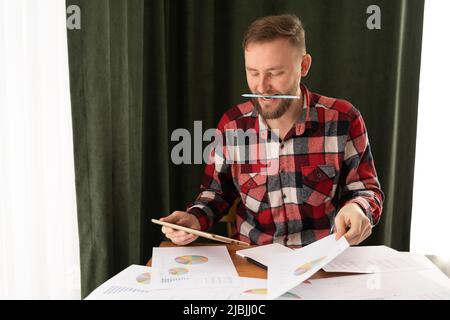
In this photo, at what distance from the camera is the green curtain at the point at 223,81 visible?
200cm

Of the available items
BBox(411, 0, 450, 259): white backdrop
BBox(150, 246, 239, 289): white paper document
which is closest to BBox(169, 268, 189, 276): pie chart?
BBox(150, 246, 239, 289): white paper document

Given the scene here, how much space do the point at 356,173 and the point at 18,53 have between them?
43.7 inches

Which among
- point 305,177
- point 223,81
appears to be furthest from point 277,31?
point 223,81

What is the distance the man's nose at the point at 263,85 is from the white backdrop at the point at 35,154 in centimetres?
67

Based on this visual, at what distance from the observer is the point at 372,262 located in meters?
1.09

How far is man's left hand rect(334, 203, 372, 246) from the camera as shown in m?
1.08

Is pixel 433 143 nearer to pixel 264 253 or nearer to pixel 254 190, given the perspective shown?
pixel 254 190

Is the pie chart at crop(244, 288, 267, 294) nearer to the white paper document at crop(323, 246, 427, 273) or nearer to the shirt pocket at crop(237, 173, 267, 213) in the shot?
the white paper document at crop(323, 246, 427, 273)

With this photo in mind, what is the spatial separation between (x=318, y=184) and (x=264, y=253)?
465 mm

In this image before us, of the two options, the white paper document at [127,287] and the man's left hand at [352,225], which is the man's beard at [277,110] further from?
the white paper document at [127,287]

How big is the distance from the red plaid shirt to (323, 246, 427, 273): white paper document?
13.8 inches

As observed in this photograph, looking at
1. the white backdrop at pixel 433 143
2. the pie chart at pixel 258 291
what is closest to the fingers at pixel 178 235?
the pie chart at pixel 258 291
